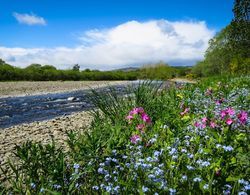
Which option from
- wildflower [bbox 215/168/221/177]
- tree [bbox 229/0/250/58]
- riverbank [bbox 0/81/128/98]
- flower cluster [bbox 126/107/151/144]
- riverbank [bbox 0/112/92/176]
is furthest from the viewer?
tree [bbox 229/0/250/58]

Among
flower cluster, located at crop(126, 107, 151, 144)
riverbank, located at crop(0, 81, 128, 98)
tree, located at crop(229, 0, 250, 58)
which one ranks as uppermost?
tree, located at crop(229, 0, 250, 58)

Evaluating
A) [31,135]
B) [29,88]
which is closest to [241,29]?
Answer: [29,88]

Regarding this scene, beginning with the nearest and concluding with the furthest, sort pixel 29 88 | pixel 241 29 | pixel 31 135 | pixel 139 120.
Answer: pixel 139 120
pixel 31 135
pixel 29 88
pixel 241 29

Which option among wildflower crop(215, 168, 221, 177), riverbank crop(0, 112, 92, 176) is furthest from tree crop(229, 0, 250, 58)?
wildflower crop(215, 168, 221, 177)

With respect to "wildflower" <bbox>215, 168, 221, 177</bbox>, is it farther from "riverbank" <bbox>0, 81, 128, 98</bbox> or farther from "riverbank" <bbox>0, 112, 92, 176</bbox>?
"riverbank" <bbox>0, 81, 128, 98</bbox>

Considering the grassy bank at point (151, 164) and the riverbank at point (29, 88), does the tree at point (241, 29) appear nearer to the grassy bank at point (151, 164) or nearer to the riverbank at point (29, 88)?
the riverbank at point (29, 88)

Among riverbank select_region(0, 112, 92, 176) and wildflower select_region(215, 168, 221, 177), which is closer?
wildflower select_region(215, 168, 221, 177)

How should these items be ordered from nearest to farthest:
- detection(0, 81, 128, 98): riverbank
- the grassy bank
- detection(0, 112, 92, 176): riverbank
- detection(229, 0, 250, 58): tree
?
1. the grassy bank
2. detection(0, 112, 92, 176): riverbank
3. detection(0, 81, 128, 98): riverbank
4. detection(229, 0, 250, 58): tree

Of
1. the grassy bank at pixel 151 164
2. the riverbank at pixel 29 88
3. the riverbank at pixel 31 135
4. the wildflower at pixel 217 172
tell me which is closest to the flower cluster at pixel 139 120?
the grassy bank at pixel 151 164

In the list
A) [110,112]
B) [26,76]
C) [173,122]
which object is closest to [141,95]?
[110,112]

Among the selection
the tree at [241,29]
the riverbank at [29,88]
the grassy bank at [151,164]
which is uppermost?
the tree at [241,29]

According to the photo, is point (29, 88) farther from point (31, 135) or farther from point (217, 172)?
point (217, 172)

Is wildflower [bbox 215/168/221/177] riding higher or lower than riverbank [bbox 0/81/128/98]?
higher

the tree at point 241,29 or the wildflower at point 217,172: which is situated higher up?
the tree at point 241,29
